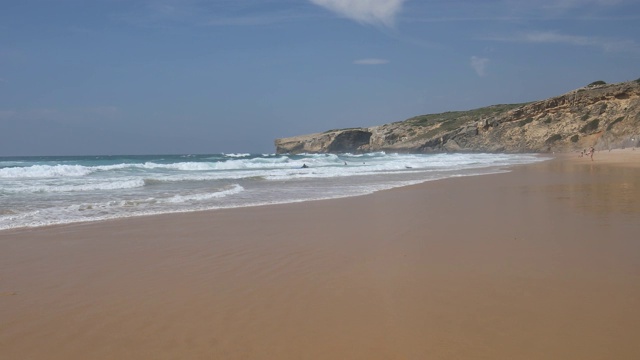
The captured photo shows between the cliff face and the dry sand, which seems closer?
the dry sand

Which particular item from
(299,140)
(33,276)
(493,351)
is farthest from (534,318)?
(299,140)

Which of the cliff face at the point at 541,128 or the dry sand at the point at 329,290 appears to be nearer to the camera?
the dry sand at the point at 329,290

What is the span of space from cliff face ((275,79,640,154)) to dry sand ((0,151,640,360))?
148 feet

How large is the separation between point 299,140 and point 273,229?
9370 centimetres

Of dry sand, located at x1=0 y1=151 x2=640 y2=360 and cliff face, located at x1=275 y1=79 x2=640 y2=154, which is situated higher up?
cliff face, located at x1=275 y1=79 x2=640 y2=154

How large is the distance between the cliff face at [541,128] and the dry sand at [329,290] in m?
45.0

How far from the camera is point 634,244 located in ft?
18.9

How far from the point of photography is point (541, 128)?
60.0 metres

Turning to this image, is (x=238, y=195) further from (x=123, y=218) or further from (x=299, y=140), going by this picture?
(x=299, y=140)

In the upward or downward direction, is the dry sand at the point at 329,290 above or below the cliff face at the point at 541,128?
below

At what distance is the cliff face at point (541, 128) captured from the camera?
162 feet

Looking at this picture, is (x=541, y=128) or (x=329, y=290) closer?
(x=329, y=290)

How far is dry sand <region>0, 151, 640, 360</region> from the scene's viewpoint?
3.15 m

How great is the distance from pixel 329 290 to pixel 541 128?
61.9 meters
